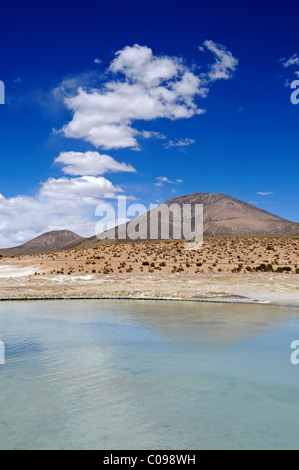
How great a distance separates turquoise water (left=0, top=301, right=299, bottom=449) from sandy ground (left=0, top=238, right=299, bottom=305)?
285 inches

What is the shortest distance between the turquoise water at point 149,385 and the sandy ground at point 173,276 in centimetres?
724

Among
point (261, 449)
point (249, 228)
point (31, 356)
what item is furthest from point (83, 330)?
point (249, 228)

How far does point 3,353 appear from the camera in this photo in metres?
9.38

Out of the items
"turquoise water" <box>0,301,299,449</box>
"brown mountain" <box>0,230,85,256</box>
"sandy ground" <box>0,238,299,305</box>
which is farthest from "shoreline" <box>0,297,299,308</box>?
"brown mountain" <box>0,230,85,256</box>

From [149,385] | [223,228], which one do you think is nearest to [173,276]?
[149,385]

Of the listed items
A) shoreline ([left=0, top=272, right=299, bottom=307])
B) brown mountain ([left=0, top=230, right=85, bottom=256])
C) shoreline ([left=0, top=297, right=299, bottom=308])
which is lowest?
shoreline ([left=0, top=297, right=299, bottom=308])

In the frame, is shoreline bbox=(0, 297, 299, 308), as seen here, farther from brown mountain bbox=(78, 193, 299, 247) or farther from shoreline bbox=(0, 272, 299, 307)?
brown mountain bbox=(78, 193, 299, 247)

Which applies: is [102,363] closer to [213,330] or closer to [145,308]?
[213,330]

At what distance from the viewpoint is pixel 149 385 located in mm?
7344

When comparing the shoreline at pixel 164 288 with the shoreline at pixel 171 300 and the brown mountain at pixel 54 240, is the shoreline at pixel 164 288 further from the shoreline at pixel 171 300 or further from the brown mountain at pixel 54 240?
the brown mountain at pixel 54 240

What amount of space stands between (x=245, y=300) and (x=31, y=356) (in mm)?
11455

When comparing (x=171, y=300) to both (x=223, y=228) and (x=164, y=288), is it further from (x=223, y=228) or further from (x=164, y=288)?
(x=223, y=228)

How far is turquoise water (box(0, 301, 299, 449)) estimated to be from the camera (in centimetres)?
541

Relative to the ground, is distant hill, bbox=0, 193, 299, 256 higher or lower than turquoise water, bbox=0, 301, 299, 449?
higher
